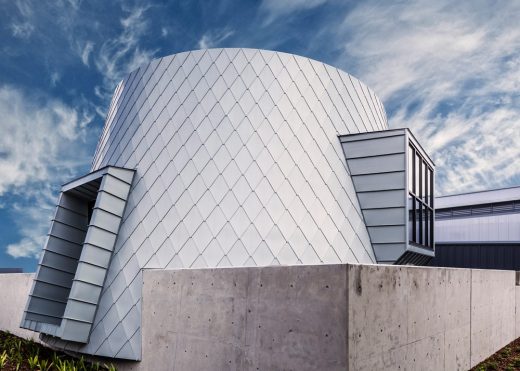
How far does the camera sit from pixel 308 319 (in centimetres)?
538

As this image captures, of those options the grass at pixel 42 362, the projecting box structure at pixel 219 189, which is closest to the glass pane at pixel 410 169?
the projecting box structure at pixel 219 189

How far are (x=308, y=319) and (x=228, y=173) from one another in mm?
5649

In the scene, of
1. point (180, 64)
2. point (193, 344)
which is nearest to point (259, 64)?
point (180, 64)

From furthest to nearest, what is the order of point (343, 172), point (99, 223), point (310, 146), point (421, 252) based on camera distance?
point (421, 252), point (343, 172), point (310, 146), point (99, 223)

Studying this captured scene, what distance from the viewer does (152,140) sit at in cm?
1184

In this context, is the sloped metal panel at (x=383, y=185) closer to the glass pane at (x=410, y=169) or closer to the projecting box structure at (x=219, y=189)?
the projecting box structure at (x=219, y=189)

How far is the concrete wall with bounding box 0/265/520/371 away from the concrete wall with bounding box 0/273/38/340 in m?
9.35

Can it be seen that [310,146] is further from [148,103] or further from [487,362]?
[487,362]

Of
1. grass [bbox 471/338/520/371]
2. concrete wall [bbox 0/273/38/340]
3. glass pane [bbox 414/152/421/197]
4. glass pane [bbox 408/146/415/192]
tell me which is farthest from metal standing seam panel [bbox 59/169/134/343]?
grass [bbox 471/338/520/371]

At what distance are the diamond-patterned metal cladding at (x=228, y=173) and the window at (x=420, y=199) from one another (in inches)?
80.7

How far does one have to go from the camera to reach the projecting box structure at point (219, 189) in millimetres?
9977

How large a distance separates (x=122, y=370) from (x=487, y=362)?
833cm

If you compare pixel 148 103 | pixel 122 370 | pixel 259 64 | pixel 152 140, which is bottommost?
pixel 122 370

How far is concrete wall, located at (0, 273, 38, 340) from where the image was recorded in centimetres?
1620
